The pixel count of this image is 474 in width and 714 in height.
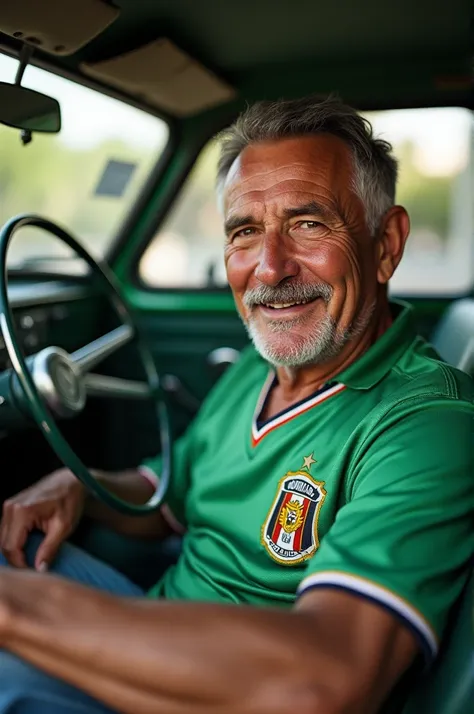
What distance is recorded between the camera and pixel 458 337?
73.6 inches

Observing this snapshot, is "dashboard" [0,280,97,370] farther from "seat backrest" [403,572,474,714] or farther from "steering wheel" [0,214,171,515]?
"seat backrest" [403,572,474,714]

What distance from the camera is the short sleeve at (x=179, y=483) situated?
5.90ft

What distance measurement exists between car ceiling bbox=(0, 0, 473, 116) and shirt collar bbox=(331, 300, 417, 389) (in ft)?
1.88

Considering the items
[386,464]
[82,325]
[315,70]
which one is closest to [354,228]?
[386,464]

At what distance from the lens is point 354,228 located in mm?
1493

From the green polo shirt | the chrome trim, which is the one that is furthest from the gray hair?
the chrome trim

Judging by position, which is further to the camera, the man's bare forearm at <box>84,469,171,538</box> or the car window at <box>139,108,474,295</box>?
the car window at <box>139,108,474,295</box>

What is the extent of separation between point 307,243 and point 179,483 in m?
0.68

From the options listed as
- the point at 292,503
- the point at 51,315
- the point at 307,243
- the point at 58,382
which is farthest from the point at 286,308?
the point at 51,315

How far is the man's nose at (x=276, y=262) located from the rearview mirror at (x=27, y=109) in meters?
0.44

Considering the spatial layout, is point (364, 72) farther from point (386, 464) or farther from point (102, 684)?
point (102, 684)

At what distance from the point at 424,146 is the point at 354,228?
38.3 inches

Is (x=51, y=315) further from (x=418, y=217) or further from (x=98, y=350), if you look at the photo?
(x=418, y=217)

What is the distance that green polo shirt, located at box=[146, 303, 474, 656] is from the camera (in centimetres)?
99
